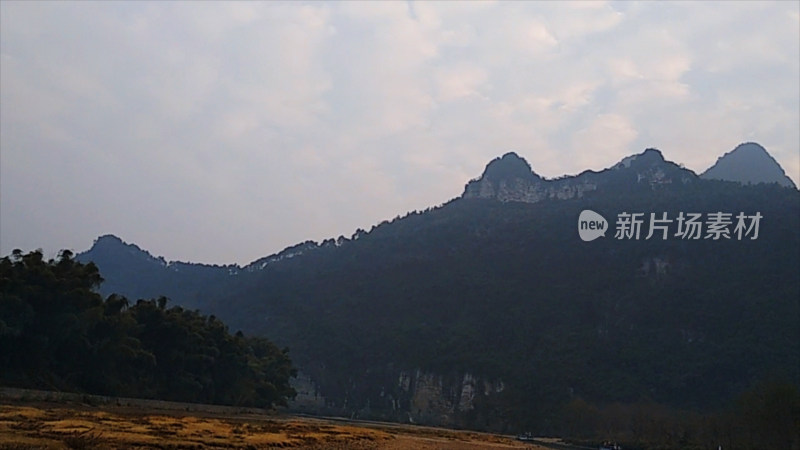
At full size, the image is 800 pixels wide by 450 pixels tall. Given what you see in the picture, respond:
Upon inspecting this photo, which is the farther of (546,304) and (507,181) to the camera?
(507,181)

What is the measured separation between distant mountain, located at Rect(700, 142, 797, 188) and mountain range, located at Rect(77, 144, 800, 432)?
2886 cm

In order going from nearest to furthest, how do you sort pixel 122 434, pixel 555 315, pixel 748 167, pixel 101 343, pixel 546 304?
pixel 122 434, pixel 101 343, pixel 555 315, pixel 546 304, pixel 748 167

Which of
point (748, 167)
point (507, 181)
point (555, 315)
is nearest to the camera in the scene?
point (555, 315)

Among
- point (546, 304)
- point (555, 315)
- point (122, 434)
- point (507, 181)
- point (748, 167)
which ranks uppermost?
point (748, 167)

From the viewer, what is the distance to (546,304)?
88.9 meters

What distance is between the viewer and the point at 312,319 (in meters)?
96.1

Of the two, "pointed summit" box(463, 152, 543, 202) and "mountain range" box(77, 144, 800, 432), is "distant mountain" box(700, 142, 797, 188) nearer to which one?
"mountain range" box(77, 144, 800, 432)

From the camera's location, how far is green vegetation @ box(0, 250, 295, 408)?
104 ft

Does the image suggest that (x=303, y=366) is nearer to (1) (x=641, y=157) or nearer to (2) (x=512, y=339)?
(2) (x=512, y=339)

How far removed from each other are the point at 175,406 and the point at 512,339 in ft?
174

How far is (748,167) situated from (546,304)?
7546cm

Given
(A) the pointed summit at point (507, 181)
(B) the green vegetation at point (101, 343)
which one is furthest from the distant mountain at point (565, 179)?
(B) the green vegetation at point (101, 343)

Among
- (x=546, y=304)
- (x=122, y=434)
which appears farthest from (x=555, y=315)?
(x=122, y=434)

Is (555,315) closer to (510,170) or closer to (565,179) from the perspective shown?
(565,179)
